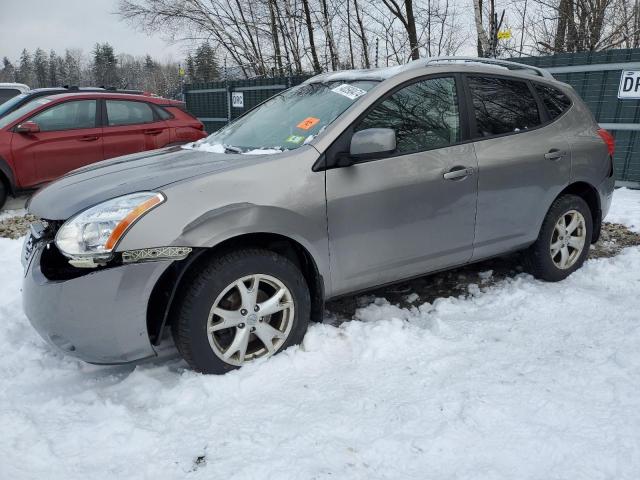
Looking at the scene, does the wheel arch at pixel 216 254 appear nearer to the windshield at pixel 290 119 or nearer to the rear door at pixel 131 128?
the windshield at pixel 290 119

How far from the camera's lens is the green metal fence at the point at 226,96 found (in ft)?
39.0

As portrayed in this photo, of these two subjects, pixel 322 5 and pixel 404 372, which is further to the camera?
pixel 322 5

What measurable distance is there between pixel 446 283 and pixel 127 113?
5786mm

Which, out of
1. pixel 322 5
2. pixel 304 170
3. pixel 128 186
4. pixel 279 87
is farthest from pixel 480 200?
pixel 322 5

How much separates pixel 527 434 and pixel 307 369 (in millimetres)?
1118

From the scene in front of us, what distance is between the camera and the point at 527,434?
2191 millimetres

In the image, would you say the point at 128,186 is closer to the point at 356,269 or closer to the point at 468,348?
the point at 356,269

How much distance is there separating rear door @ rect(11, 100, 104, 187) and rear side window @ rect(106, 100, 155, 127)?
22cm

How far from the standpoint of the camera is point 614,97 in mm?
7543

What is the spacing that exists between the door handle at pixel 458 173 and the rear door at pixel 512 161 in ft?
0.34

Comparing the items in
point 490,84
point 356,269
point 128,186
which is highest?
point 490,84

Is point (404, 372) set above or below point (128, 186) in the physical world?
below

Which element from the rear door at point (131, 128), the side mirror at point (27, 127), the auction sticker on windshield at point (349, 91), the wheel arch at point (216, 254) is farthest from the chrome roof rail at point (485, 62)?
the side mirror at point (27, 127)

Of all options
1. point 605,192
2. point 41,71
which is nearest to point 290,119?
point 605,192
